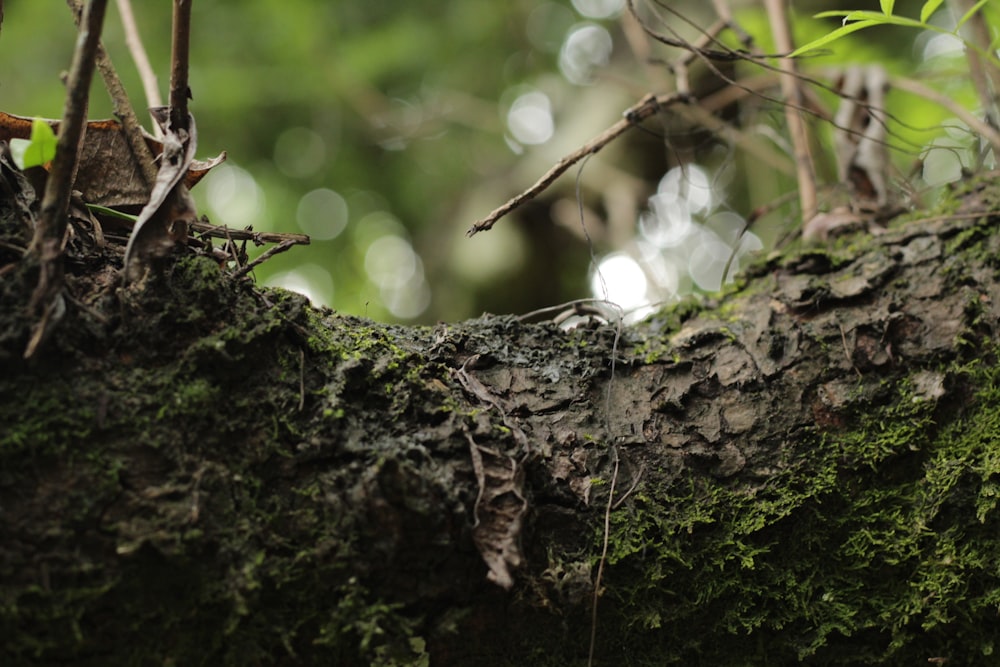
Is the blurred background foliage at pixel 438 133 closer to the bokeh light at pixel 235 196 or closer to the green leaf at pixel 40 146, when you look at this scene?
the bokeh light at pixel 235 196

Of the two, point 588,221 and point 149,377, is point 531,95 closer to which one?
point 588,221

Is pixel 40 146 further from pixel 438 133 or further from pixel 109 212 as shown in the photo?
pixel 438 133

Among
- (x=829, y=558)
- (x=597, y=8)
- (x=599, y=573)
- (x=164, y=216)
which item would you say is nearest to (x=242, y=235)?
(x=164, y=216)

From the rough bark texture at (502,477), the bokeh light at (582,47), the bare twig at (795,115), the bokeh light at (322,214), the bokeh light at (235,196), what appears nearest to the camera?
the rough bark texture at (502,477)

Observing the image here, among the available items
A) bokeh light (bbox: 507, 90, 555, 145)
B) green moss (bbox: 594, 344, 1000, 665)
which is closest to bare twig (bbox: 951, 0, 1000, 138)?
green moss (bbox: 594, 344, 1000, 665)

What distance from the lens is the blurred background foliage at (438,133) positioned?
A: 11.5 ft

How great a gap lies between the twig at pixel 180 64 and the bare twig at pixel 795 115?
1.49 meters

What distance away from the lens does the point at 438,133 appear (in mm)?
4387

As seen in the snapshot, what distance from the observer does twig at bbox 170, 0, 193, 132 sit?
0.94m

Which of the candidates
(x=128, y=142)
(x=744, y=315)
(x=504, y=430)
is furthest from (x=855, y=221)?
(x=128, y=142)

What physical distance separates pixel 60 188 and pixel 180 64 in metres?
0.23

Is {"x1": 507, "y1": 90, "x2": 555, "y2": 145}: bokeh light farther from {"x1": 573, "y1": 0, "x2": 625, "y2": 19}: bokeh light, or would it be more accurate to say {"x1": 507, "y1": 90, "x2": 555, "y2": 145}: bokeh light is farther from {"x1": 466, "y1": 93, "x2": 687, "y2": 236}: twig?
{"x1": 466, "y1": 93, "x2": 687, "y2": 236}: twig

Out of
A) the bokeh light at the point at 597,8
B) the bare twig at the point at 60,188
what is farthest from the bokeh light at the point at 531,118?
the bare twig at the point at 60,188

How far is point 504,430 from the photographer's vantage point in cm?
101
